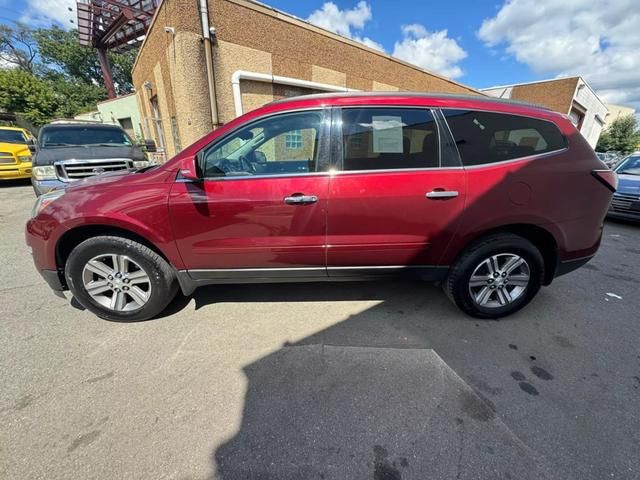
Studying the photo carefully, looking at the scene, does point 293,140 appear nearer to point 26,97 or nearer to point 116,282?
point 116,282

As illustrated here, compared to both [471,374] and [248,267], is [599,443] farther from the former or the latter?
[248,267]

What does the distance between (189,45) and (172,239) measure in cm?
661

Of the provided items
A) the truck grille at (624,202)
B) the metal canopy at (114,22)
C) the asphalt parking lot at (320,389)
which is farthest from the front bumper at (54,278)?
the metal canopy at (114,22)

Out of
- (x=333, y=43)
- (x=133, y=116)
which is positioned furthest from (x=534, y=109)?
(x=133, y=116)

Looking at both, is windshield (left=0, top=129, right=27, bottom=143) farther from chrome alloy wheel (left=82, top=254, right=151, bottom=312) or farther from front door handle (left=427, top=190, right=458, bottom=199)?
front door handle (left=427, top=190, right=458, bottom=199)

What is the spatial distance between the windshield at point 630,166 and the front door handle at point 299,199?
328 inches

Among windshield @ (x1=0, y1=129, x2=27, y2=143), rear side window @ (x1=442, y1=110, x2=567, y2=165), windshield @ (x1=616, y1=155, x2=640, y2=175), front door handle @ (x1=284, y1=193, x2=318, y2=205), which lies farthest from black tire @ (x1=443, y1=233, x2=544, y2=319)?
windshield @ (x1=0, y1=129, x2=27, y2=143)

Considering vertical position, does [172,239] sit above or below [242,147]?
below

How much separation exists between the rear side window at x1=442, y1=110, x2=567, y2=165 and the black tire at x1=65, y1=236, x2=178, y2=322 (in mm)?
2726

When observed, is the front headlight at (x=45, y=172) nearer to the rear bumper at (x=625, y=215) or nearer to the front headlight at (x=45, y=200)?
the front headlight at (x=45, y=200)

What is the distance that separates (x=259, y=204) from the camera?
226 centimetres

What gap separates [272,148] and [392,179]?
109 cm

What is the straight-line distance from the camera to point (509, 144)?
94.6 inches

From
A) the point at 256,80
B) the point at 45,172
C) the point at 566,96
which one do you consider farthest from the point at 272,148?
the point at 566,96
